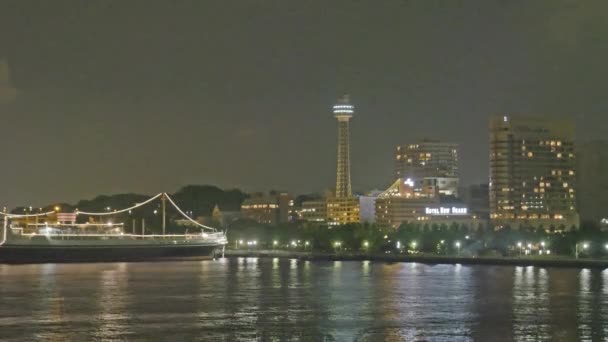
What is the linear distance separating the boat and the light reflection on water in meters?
27.4

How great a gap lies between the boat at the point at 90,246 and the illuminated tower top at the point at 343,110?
41.6 metres

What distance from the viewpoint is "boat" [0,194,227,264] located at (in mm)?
80125

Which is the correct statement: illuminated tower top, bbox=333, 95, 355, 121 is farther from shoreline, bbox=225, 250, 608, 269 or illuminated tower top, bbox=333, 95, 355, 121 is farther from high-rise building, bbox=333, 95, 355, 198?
shoreline, bbox=225, 250, 608, 269

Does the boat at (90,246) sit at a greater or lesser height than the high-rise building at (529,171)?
lesser

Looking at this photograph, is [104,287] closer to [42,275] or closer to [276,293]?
[276,293]

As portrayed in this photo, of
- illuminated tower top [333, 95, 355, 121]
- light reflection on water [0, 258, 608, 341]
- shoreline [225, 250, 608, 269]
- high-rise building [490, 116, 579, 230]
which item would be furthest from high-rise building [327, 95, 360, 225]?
light reflection on water [0, 258, 608, 341]

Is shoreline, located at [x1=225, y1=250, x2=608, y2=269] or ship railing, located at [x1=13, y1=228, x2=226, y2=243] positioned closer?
shoreline, located at [x1=225, y1=250, x2=608, y2=269]

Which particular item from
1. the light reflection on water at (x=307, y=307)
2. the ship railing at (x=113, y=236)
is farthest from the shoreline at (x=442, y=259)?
the light reflection on water at (x=307, y=307)

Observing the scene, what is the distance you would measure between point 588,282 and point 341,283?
1128 centimetres

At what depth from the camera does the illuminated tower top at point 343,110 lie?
130875mm

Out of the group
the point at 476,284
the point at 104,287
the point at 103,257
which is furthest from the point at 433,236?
the point at 104,287

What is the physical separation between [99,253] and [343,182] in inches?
1929

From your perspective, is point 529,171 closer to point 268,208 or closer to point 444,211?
point 444,211

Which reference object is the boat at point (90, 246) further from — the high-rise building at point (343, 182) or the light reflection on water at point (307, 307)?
the high-rise building at point (343, 182)
